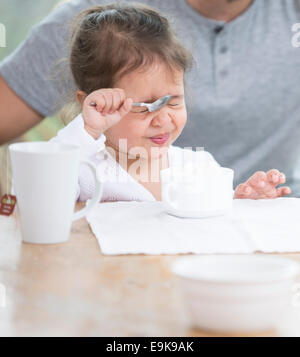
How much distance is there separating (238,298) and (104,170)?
89 cm

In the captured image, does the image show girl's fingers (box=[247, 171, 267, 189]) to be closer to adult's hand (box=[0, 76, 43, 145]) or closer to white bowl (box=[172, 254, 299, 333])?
white bowl (box=[172, 254, 299, 333])

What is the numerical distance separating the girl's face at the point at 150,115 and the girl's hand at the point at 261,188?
348 mm

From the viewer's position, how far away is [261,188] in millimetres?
1011

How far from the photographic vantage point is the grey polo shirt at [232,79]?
1.65 metres

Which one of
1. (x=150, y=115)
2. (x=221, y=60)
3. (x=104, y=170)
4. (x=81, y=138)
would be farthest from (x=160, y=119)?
(x=221, y=60)

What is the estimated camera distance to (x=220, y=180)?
2.65ft

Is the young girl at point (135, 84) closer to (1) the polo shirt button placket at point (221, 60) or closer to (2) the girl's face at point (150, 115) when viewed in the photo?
(2) the girl's face at point (150, 115)

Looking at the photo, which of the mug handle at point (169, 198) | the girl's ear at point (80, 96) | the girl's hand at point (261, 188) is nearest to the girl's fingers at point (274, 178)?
the girl's hand at point (261, 188)

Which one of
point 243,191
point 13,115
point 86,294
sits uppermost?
point 86,294

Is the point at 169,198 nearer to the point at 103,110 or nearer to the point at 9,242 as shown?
the point at 9,242

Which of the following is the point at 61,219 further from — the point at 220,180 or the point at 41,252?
the point at 220,180

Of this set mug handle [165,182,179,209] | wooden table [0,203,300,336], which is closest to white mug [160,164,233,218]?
mug handle [165,182,179,209]
